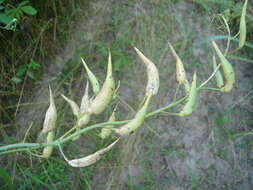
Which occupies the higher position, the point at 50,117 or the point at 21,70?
the point at 50,117

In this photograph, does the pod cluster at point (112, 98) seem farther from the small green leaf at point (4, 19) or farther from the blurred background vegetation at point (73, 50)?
the blurred background vegetation at point (73, 50)

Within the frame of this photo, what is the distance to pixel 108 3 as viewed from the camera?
168 cm

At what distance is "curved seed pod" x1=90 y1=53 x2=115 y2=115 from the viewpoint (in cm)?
73

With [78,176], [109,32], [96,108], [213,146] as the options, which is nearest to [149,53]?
[109,32]

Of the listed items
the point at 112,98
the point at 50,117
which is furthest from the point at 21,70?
the point at 112,98

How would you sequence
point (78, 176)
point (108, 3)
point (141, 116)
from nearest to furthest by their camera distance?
1. point (141, 116)
2. point (78, 176)
3. point (108, 3)

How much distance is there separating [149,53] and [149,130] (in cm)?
39

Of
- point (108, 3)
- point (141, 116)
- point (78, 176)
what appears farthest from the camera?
point (108, 3)

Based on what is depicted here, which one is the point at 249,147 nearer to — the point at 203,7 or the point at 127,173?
the point at 127,173

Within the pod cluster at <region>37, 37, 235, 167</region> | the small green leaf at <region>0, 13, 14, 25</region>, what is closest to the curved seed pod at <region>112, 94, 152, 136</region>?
the pod cluster at <region>37, 37, 235, 167</region>

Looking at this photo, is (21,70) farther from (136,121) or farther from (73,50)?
(136,121)

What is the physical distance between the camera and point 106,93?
0.75m

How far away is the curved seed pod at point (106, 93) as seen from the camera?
73 cm

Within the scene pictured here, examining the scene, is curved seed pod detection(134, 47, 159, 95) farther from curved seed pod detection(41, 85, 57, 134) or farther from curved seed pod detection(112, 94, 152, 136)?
curved seed pod detection(41, 85, 57, 134)
